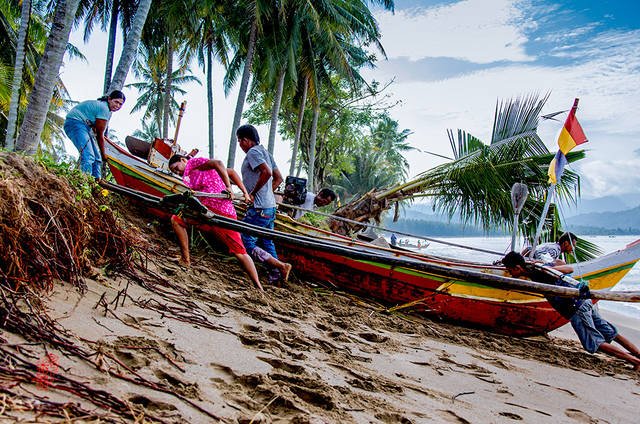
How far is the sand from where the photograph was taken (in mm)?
1608

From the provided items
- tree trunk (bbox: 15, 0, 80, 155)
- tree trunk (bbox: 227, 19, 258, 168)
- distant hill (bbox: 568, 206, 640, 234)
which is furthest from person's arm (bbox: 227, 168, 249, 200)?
distant hill (bbox: 568, 206, 640, 234)

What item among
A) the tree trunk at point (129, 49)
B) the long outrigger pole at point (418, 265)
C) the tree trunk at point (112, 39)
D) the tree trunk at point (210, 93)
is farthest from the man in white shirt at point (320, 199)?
the tree trunk at point (210, 93)

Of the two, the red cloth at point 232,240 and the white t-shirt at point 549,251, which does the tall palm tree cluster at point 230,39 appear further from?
the white t-shirt at point 549,251

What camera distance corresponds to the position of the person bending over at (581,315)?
Result: 3.79 metres

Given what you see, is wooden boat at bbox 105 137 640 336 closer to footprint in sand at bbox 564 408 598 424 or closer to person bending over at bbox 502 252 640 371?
person bending over at bbox 502 252 640 371

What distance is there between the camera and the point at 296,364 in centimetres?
210

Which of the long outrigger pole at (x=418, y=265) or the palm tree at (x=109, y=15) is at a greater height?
the palm tree at (x=109, y=15)

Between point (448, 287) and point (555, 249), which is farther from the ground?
point (555, 249)

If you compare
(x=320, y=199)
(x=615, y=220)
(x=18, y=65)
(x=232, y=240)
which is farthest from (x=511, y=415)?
(x=615, y=220)

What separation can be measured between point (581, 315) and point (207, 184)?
14.2 feet

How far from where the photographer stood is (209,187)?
160 inches

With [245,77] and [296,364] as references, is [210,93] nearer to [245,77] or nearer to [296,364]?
[245,77]

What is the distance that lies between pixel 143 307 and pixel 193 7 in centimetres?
1410

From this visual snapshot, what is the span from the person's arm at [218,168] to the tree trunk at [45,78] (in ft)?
7.10
